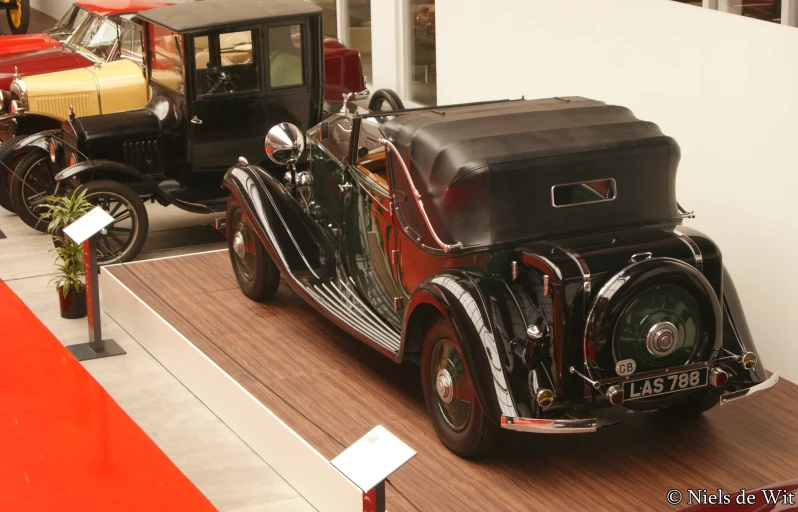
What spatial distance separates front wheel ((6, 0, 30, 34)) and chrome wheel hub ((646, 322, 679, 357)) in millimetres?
14517

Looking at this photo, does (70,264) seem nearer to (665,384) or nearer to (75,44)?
(665,384)

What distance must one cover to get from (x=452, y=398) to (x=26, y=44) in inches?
332

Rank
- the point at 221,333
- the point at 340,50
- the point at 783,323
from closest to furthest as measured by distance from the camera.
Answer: the point at 783,323, the point at 221,333, the point at 340,50

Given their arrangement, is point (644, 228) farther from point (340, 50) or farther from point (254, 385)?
point (340, 50)

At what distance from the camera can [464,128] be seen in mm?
4629

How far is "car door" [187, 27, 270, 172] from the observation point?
7.64m

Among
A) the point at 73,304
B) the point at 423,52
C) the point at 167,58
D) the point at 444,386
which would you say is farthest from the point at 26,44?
the point at 444,386

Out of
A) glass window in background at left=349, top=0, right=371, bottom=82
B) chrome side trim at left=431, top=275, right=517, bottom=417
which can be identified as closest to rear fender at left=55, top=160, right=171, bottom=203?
chrome side trim at left=431, top=275, right=517, bottom=417

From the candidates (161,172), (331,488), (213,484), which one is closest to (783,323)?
(331,488)

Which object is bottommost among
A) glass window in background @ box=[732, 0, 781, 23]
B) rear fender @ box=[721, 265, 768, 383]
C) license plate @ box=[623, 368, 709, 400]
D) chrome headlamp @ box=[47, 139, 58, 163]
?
license plate @ box=[623, 368, 709, 400]

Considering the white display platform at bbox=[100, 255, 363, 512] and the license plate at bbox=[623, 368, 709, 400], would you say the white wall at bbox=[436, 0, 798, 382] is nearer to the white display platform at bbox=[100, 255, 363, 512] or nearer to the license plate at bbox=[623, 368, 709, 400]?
the license plate at bbox=[623, 368, 709, 400]

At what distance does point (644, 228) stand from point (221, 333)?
97.3 inches

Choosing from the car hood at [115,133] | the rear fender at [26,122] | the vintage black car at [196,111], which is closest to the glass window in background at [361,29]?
the rear fender at [26,122]

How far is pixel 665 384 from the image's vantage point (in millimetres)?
4133
